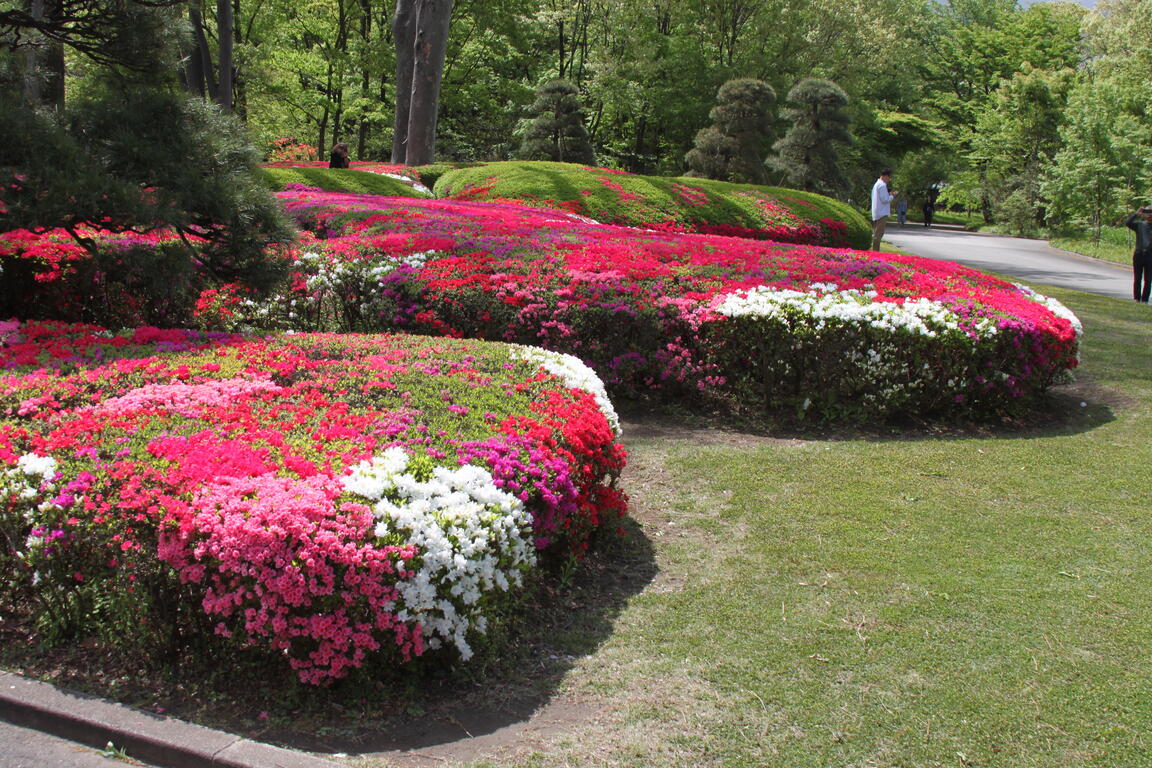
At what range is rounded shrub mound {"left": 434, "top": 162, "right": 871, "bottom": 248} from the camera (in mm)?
16344

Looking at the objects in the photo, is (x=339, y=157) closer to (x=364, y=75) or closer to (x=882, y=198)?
(x=882, y=198)

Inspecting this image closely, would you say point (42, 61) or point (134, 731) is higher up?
point (42, 61)

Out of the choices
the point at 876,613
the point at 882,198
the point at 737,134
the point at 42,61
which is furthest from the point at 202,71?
the point at 876,613

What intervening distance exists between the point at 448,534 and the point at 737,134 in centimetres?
2405

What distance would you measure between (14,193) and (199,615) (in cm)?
296

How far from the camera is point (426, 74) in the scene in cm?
2014

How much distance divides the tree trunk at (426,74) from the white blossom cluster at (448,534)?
61.3ft

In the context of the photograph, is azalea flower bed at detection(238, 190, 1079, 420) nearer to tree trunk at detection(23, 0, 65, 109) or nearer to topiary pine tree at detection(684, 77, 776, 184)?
tree trunk at detection(23, 0, 65, 109)

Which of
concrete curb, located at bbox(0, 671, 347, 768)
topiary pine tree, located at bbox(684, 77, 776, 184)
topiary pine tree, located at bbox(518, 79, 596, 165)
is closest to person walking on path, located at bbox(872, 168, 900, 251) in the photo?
topiary pine tree, located at bbox(684, 77, 776, 184)

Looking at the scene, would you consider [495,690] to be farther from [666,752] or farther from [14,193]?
[14,193]

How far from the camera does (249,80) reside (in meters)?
25.0

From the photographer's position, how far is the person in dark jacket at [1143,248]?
12.7 meters

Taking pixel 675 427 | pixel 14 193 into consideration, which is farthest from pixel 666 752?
pixel 14 193

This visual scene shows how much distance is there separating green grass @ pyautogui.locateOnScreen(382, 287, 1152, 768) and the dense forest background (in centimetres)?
2042
